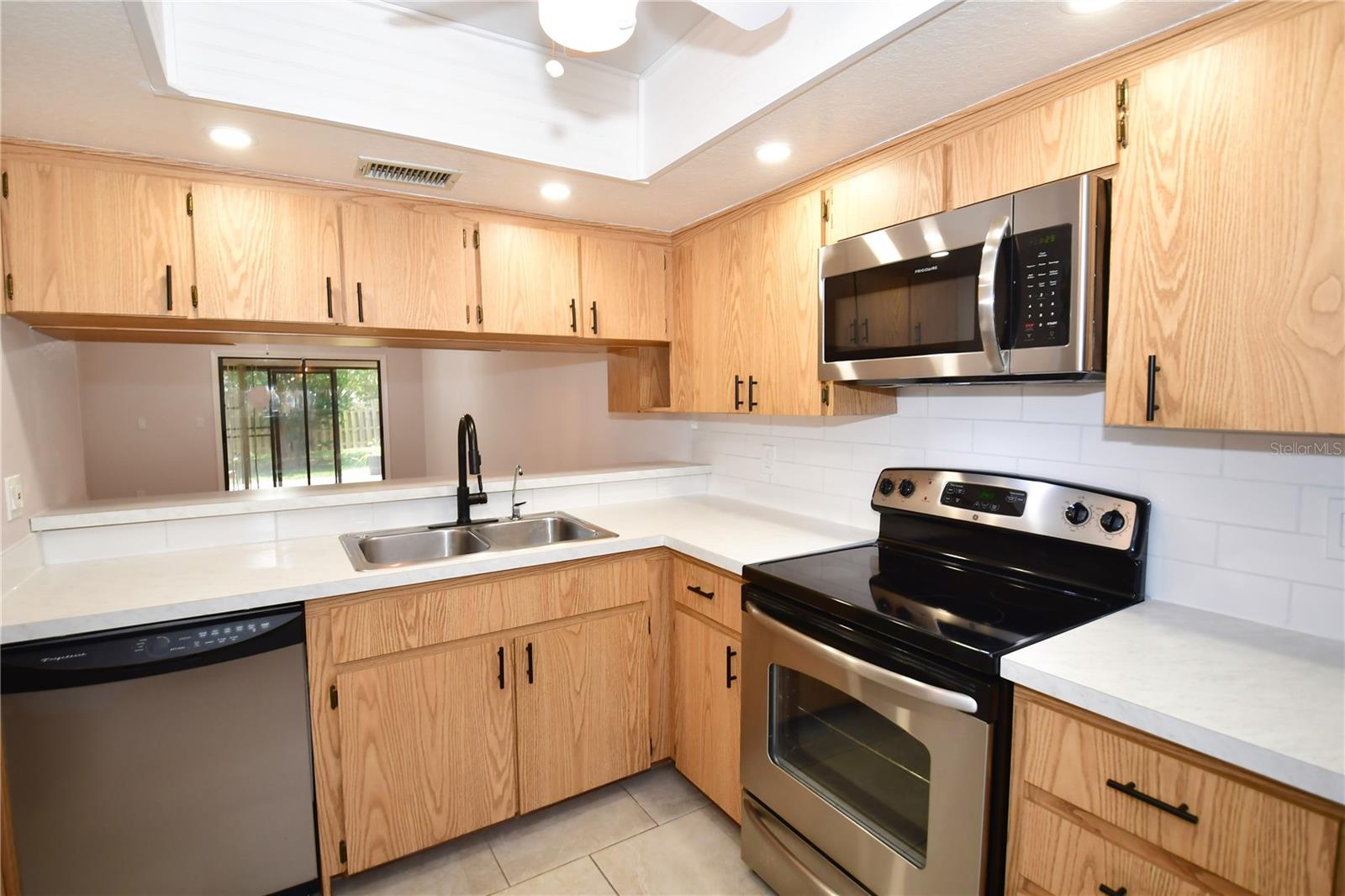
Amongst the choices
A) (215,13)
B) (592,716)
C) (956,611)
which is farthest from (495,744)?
(215,13)

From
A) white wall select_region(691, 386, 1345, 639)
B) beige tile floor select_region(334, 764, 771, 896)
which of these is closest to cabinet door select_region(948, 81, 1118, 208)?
white wall select_region(691, 386, 1345, 639)

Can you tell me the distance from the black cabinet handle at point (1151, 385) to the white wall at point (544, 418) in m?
2.15

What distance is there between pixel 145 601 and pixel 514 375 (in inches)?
148

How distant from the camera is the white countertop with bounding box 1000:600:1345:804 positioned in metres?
0.89

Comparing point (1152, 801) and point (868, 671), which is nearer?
point (1152, 801)

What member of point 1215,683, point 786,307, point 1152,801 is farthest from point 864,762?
point 786,307

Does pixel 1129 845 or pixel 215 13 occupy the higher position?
pixel 215 13

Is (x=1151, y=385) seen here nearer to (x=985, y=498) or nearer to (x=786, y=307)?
(x=985, y=498)

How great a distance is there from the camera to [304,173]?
199 centimetres

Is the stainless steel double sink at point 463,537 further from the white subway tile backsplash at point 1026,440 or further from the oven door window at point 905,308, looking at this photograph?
the white subway tile backsplash at point 1026,440

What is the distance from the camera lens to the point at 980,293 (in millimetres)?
1478

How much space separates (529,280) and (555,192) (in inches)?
14.6

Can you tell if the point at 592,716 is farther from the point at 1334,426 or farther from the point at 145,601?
the point at 1334,426

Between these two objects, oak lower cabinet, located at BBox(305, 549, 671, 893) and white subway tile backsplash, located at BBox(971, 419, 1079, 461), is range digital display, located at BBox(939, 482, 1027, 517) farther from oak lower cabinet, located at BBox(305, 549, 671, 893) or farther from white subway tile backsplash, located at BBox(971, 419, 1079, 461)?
oak lower cabinet, located at BBox(305, 549, 671, 893)
